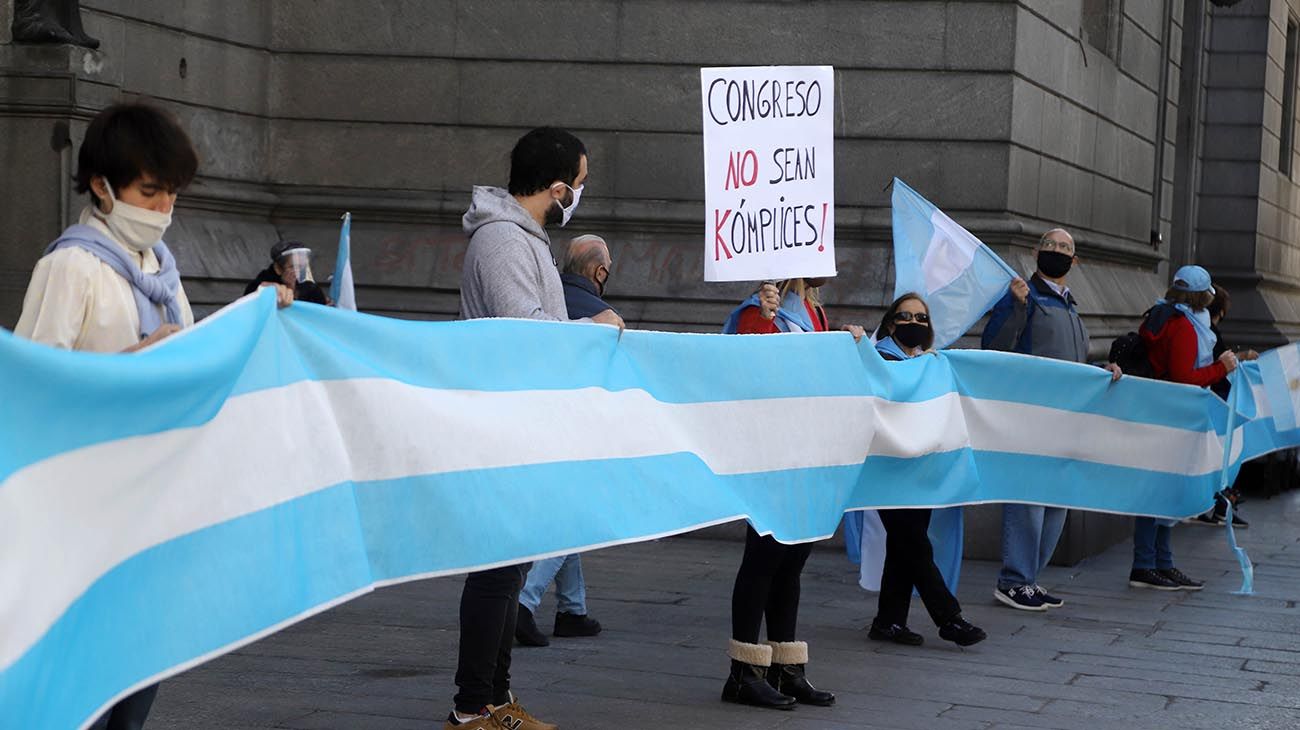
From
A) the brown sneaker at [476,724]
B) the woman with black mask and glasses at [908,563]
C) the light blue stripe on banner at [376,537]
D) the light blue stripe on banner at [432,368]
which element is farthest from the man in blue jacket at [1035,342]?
the brown sneaker at [476,724]

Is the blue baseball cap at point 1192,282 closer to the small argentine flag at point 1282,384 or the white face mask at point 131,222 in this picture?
the small argentine flag at point 1282,384

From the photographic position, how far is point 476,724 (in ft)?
18.1

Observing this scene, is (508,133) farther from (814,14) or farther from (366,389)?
(366,389)

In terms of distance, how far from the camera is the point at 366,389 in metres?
4.72

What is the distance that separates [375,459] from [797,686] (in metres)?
2.42

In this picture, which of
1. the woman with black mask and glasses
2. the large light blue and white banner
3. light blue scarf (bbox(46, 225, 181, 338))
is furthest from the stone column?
light blue scarf (bbox(46, 225, 181, 338))

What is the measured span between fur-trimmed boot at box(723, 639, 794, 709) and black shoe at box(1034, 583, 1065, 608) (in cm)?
312

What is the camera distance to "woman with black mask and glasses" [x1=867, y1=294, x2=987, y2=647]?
7.82 metres

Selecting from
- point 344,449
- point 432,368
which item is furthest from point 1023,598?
point 344,449

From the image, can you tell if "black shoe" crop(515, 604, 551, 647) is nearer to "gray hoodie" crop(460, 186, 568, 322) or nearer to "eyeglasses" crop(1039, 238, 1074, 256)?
"gray hoodie" crop(460, 186, 568, 322)

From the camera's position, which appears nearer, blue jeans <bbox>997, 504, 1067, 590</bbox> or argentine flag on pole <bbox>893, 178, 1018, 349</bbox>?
argentine flag on pole <bbox>893, 178, 1018, 349</bbox>

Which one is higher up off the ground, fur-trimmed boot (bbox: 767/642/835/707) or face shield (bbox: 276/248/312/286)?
face shield (bbox: 276/248/312/286)

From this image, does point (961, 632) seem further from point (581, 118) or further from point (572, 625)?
point (581, 118)

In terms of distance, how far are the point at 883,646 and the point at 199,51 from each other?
244 inches
